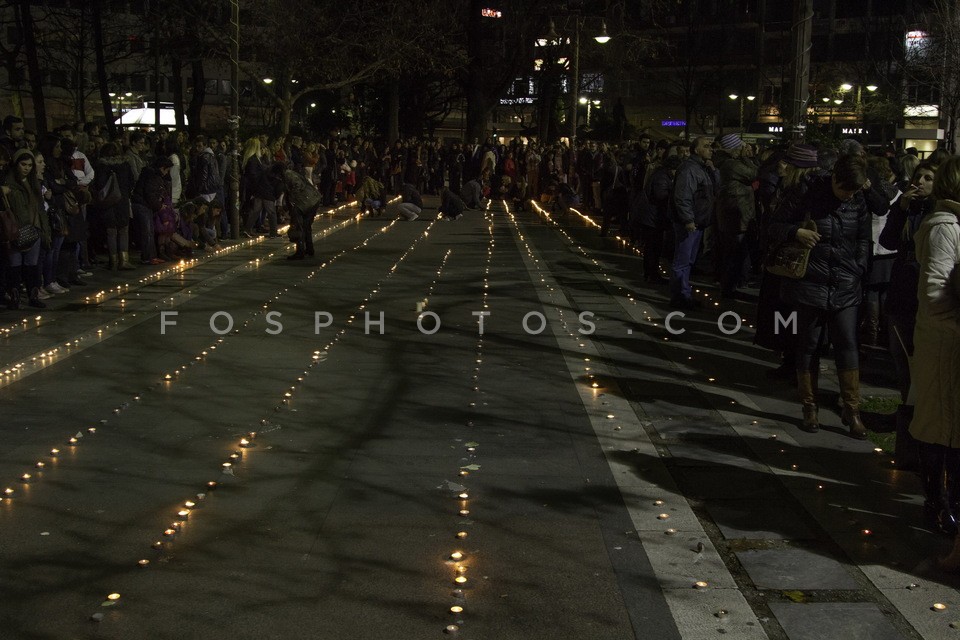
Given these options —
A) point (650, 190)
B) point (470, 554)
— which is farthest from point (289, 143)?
point (470, 554)

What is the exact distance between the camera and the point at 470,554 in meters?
5.61

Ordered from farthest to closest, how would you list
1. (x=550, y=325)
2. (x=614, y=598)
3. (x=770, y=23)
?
(x=770, y=23) → (x=550, y=325) → (x=614, y=598)

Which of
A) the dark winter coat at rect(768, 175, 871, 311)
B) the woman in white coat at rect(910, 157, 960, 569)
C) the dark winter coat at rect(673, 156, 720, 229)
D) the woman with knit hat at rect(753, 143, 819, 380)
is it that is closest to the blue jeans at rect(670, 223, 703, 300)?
the dark winter coat at rect(673, 156, 720, 229)

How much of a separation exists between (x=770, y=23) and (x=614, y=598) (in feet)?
260

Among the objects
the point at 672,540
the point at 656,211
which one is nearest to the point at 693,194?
the point at 656,211

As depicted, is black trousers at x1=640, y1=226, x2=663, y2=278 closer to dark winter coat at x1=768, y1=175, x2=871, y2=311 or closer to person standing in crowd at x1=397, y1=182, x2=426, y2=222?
dark winter coat at x1=768, y1=175, x2=871, y2=311

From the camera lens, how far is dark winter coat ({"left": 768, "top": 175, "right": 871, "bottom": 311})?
8.02 metres

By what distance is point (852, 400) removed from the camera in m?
8.04

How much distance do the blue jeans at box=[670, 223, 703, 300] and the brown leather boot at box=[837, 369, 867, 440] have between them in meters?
5.31

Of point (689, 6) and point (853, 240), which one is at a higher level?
point (689, 6)

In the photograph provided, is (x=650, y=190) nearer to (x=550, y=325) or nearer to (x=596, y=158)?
(x=550, y=325)

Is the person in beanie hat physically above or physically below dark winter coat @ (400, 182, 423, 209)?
above

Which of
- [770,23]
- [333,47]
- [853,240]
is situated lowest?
[853,240]

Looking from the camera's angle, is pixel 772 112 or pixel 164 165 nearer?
pixel 164 165
